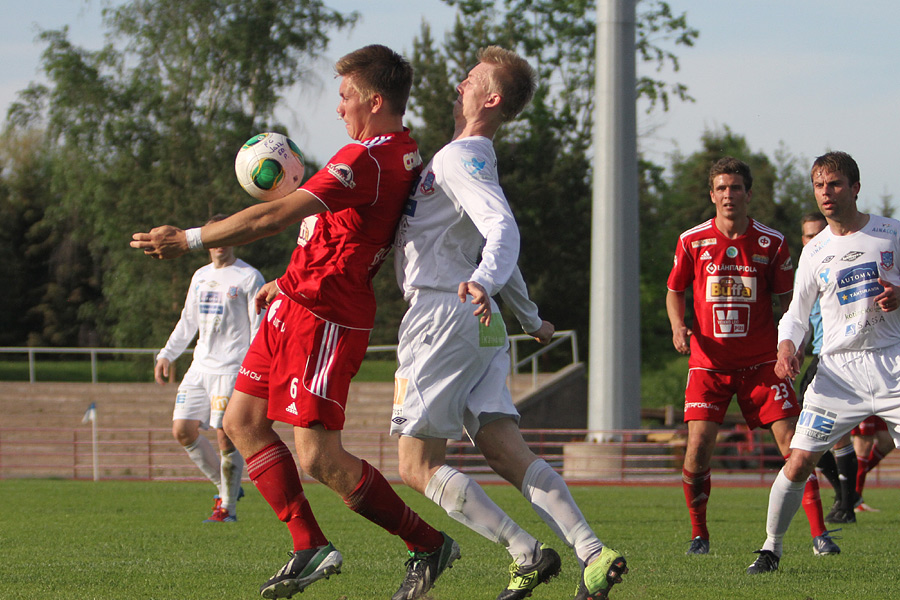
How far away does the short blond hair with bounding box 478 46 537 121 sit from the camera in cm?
468

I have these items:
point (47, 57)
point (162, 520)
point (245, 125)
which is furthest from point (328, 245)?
point (47, 57)

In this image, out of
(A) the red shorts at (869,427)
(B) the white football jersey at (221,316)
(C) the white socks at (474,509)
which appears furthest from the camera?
(A) the red shorts at (869,427)

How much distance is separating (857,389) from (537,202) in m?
36.2

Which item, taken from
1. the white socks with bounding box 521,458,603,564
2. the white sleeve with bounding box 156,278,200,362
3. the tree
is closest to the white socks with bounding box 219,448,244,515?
the white sleeve with bounding box 156,278,200,362

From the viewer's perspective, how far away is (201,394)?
977 centimetres

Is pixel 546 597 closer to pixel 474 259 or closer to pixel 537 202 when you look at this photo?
pixel 474 259

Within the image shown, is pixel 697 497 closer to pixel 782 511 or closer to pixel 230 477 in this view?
pixel 782 511

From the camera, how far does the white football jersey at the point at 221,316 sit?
9789mm

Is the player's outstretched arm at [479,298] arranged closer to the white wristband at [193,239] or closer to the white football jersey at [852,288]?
the white wristband at [193,239]

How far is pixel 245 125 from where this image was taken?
3591 centimetres

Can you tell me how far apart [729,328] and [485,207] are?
3.49m

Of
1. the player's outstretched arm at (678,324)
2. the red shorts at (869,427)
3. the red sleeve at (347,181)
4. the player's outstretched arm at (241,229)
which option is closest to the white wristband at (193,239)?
the player's outstretched arm at (241,229)

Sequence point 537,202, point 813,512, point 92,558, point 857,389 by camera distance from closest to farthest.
Result: 1. point 857,389
2. point 92,558
3. point 813,512
4. point 537,202

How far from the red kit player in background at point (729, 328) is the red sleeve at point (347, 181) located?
3.42m
